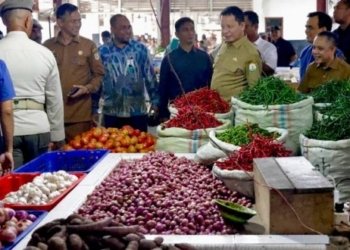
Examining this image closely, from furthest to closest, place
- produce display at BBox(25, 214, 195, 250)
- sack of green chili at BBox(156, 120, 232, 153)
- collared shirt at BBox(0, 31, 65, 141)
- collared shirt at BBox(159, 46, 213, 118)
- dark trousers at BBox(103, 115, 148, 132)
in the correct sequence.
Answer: dark trousers at BBox(103, 115, 148, 132)
collared shirt at BBox(159, 46, 213, 118)
collared shirt at BBox(0, 31, 65, 141)
sack of green chili at BBox(156, 120, 232, 153)
produce display at BBox(25, 214, 195, 250)

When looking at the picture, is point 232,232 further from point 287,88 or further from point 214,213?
point 287,88

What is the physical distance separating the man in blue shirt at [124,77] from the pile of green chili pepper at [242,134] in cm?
233

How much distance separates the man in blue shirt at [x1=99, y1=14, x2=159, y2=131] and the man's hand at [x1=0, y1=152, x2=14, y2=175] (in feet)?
6.57

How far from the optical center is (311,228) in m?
2.47

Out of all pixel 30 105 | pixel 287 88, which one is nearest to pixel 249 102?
pixel 287 88

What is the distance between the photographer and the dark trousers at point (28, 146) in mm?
4344

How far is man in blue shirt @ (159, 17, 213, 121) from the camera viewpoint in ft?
19.1

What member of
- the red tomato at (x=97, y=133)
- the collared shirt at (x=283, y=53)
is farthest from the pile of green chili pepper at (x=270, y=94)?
the collared shirt at (x=283, y=53)

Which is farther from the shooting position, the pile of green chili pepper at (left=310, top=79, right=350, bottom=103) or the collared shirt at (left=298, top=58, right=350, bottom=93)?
the collared shirt at (left=298, top=58, right=350, bottom=93)

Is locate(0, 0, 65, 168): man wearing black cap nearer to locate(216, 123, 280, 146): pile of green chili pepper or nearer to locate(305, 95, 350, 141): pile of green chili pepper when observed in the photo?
locate(216, 123, 280, 146): pile of green chili pepper

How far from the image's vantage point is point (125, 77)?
5871mm

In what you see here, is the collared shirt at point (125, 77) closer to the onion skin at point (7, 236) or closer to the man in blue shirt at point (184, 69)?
the man in blue shirt at point (184, 69)

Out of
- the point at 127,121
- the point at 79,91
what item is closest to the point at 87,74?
the point at 79,91

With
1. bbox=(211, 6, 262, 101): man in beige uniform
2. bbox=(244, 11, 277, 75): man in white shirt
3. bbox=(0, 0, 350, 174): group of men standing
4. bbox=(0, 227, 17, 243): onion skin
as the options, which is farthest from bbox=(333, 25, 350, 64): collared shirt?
bbox=(0, 227, 17, 243): onion skin
